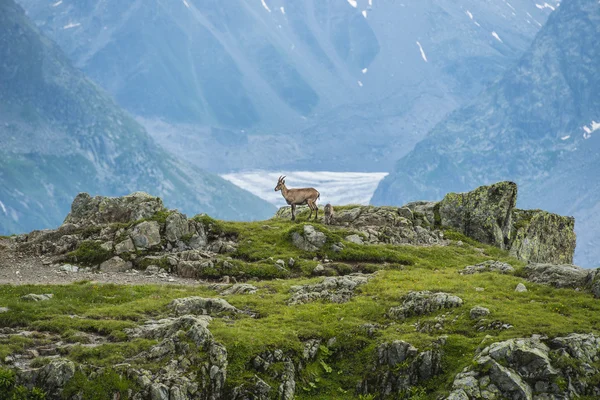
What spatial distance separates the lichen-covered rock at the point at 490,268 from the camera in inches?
1873

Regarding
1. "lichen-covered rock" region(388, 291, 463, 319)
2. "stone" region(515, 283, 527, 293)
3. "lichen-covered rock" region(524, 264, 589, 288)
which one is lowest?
"lichen-covered rock" region(388, 291, 463, 319)

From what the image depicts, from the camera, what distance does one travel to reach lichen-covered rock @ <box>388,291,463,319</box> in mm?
38094

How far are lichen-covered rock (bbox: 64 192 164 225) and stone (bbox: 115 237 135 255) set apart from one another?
5223mm

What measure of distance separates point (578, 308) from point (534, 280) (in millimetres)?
6084

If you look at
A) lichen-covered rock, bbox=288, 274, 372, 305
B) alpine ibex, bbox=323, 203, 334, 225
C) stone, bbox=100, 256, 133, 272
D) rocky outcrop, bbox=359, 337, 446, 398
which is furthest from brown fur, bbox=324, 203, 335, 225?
rocky outcrop, bbox=359, 337, 446, 398

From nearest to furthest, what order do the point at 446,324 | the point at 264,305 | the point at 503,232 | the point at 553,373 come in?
the point at 553,373 → the point at 446,324 → the point at 264,305 → the point at 503,232

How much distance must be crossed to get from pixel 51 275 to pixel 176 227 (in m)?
10.4

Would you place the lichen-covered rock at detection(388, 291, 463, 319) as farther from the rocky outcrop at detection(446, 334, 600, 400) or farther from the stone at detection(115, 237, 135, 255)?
the stone at detection(115, 237, 135, 255)

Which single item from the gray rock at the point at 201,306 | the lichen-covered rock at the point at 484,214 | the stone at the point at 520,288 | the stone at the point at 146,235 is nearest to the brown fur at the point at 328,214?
the lichen-covered rock at the point at 484,214

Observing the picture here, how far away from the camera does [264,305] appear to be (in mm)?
41000

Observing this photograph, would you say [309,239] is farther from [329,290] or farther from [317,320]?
[317,320]

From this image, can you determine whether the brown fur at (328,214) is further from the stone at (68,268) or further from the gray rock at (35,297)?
the gray rock at (35,297)

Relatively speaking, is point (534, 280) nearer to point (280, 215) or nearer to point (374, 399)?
point (374, 399)

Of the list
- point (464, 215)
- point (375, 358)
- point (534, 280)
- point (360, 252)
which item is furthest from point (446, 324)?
point (464, 215)
